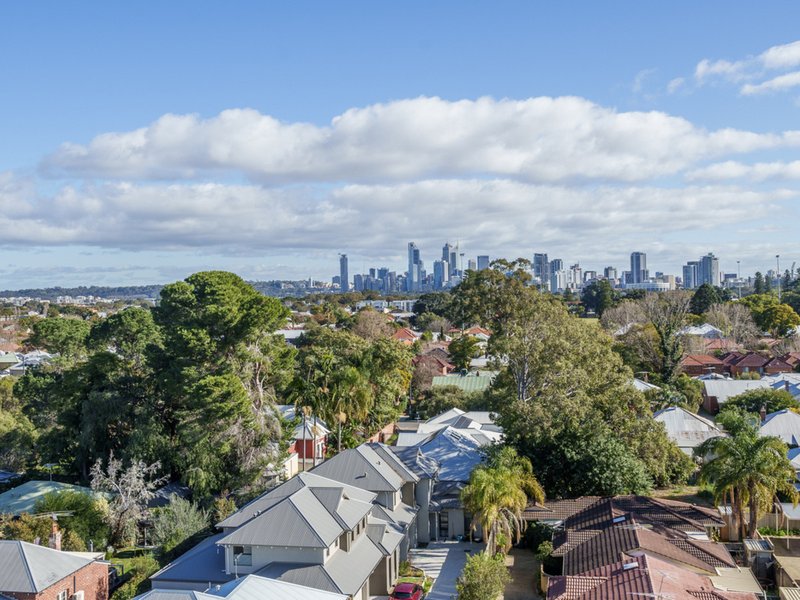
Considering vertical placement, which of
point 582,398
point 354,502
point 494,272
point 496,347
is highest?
point 494,272

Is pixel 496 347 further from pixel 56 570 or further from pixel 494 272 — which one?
pixel 56 570

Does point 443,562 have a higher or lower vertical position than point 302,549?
lower

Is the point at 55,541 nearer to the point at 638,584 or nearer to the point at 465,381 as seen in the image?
the point at 638,584

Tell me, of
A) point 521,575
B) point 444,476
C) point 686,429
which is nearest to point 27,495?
point 444,476

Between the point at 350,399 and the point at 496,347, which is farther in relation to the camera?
the point at 350,399

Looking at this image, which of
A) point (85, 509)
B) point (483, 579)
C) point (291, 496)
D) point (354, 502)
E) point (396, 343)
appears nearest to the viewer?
point (483, 579)

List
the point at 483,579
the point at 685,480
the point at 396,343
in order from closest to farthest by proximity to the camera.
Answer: the point at 483,579 < the point at 685,480 < the point at 396,343

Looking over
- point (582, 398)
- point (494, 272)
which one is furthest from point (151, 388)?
point (582, 398)

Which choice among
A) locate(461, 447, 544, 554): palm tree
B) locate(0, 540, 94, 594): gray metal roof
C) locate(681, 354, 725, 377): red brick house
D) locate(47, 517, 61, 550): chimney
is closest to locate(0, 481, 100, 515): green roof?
locate(47, 517, 61, 550): chimney
